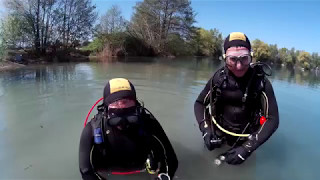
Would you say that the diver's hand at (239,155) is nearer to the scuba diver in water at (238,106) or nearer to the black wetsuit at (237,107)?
the scuba diver in water at (238,106)

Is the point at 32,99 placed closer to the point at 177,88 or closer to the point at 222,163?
the point at 177,88

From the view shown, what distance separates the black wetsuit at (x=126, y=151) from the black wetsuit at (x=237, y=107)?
3.01ft

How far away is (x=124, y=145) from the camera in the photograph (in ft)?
7.32

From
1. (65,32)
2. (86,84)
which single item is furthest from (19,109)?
(65,32)

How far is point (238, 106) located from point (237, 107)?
0.06 ft

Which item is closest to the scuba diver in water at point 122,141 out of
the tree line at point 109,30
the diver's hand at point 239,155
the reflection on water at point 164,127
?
the reflection on water at point 164,127

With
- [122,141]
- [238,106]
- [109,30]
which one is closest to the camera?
[122,141]

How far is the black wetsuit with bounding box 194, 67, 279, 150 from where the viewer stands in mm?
2662

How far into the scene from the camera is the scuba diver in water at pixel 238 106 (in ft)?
8.71

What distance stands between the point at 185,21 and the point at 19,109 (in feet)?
104

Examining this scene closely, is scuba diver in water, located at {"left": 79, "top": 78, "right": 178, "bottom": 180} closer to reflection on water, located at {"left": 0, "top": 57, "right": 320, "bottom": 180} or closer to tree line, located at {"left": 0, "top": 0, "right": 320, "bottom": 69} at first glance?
reflection on water, located at {"left": 0, "top": 57, "right": 320, "bottom": 180}

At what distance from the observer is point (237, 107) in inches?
118

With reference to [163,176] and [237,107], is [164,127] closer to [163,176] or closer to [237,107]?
[237,107]

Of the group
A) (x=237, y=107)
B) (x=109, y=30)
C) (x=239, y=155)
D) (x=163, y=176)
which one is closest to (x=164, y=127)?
(x=237, y=107)
